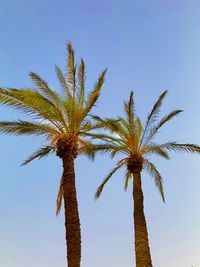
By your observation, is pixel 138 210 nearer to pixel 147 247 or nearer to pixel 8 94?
pixel 147 247

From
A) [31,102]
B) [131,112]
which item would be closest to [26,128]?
[31,102]

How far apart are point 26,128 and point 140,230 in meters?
7.81

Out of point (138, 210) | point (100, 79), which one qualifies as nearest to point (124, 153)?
point (138, 210)

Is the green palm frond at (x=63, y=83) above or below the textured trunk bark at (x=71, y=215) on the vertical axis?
above

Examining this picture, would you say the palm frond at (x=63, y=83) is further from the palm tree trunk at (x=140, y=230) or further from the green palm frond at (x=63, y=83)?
the palm tree trunk at (x=140, y=230)

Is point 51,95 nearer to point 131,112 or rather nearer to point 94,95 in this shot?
point 94,95

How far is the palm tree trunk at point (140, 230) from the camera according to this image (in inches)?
884

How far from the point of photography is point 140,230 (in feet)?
76.2

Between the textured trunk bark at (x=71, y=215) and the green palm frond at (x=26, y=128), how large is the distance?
149 centimetres

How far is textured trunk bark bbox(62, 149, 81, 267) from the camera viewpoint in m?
18.6

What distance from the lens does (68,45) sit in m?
22.7

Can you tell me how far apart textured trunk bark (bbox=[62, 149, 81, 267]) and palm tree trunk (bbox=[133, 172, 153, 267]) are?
4754mm

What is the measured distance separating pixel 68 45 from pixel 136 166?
7.45 meters

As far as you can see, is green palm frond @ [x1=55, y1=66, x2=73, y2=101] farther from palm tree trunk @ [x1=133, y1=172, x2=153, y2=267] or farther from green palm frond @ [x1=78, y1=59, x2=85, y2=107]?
palm tree trunk @ [x1=133, y1=172, x2=153, y2=267]
